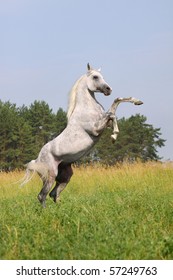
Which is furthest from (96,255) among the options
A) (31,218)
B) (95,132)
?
(95,132)

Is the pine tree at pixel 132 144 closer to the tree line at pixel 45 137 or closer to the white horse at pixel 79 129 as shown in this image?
the tree line at pixel 45 137

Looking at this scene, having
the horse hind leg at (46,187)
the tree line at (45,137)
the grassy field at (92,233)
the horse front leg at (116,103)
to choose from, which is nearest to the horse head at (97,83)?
the horse front leg at (116,103)

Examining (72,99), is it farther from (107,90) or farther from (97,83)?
(107,90)

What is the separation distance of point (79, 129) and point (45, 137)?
37.3 metres

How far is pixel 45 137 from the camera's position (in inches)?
1850

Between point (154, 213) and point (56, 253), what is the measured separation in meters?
3.22

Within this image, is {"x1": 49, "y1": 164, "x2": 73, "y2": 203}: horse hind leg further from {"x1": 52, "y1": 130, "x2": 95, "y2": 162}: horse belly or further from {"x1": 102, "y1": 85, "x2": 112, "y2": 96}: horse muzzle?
{"x1": 102, "y1": 85, "x2": 112, "y2": 96}: horse muzzle

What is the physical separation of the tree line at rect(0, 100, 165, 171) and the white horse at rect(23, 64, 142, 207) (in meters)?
30.8

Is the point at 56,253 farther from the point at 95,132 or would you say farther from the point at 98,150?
the point at 98,150

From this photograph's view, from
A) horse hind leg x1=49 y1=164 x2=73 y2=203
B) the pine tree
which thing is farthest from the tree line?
horse hind leg x1=49 y1=164 x2=73 y2=203

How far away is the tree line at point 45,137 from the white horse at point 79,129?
30.8 meters

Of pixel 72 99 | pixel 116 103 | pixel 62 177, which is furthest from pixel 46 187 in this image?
pixel 116 103

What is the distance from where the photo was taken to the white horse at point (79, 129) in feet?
31.9

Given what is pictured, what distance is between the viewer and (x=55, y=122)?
48.7 m
